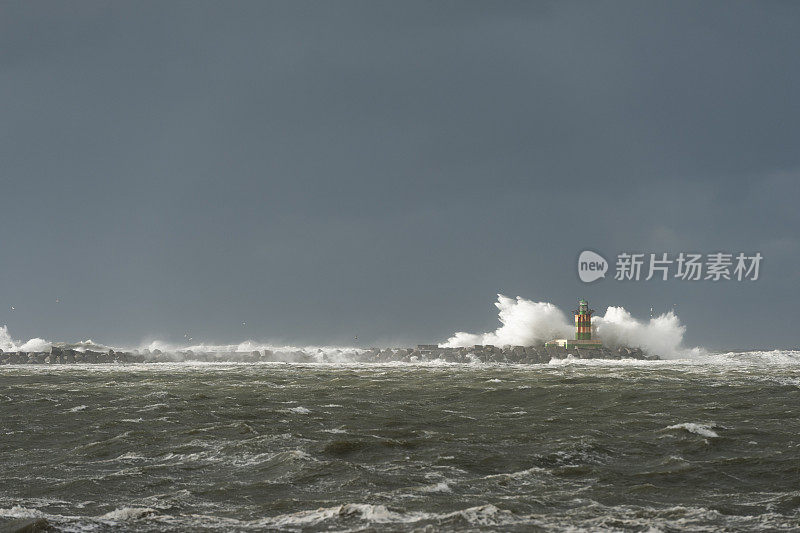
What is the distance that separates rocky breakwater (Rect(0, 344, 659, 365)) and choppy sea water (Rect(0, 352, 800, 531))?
41319mm

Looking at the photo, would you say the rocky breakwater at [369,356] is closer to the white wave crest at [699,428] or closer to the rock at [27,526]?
the white wave crest at [699,428]

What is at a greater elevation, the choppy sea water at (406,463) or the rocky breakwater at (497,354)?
the rocky breakwater at (497,354)

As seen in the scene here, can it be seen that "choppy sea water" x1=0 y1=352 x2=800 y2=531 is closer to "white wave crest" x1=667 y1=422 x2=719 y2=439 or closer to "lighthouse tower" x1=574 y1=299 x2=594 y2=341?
"white wave crest" x1=667 y1=422 x2=719 y2=439

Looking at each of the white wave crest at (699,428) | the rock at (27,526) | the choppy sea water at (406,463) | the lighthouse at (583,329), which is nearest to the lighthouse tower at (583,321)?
the lighthouse at (583,329)

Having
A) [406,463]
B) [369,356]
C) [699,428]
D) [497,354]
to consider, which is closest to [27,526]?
[406,463]

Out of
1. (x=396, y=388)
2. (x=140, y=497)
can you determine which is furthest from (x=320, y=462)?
(x=396, y=388)

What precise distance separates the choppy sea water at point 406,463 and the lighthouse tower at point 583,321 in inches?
1766

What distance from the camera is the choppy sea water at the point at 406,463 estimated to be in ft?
29.7

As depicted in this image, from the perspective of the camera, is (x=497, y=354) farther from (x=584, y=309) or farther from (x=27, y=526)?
(x=27, y=526)

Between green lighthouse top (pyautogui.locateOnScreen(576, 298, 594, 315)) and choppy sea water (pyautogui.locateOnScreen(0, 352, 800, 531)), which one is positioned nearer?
choppy sea water (pyautogui.locateOnScreen(0, 352, 800, 531))

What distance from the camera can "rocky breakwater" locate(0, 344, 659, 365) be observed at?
214 feet

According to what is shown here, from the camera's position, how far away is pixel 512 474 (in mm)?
11750

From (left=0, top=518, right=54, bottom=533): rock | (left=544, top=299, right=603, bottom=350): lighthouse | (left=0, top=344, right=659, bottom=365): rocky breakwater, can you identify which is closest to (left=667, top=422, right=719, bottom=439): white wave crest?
(left=0, top=518, right=54, bottom=533): rock

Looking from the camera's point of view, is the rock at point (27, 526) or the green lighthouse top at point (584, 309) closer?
the rock at point (27, 526)
